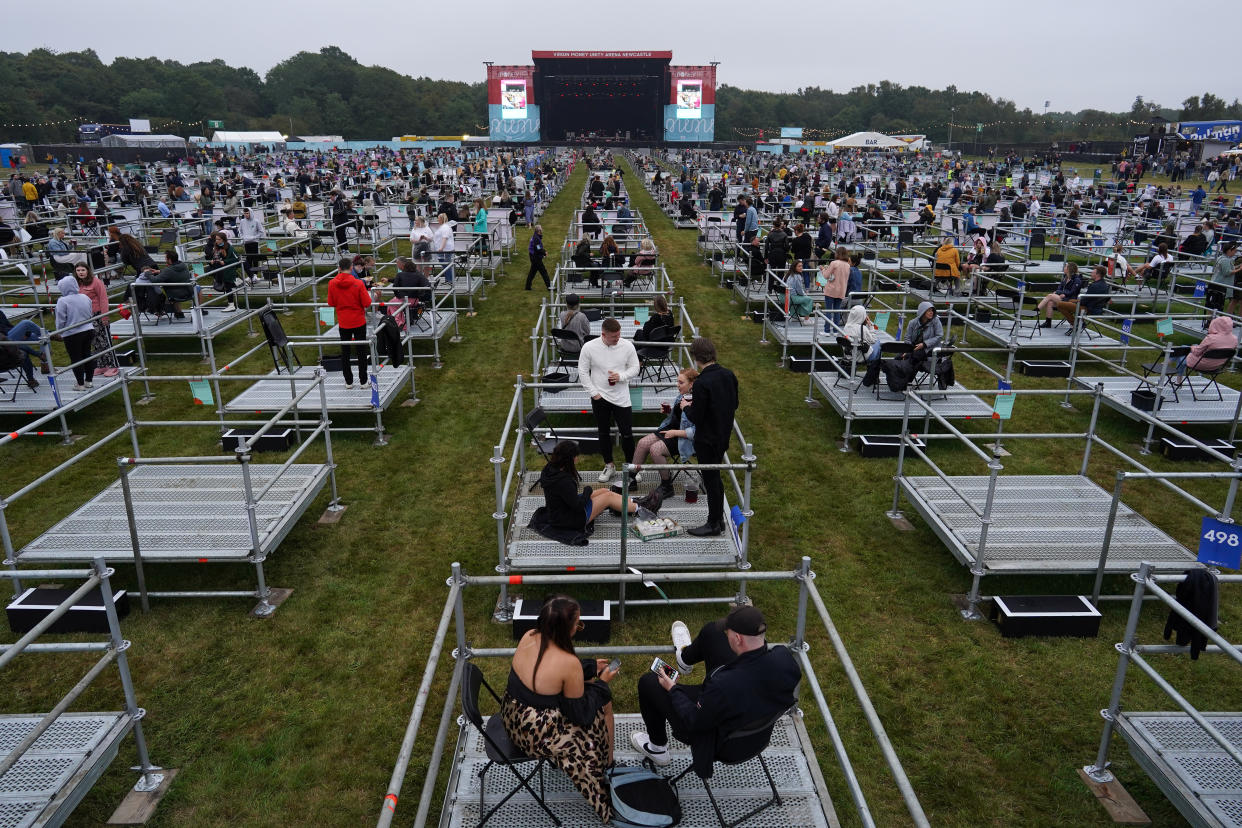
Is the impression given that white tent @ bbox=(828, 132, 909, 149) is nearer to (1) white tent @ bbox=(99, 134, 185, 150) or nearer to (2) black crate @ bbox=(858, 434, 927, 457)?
(2) black crate @ bbox=(858, 434, 927, 457)

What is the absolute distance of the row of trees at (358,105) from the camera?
99.1 meters

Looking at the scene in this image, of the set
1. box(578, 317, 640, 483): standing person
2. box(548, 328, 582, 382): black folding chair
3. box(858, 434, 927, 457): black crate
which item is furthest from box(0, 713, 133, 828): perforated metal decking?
box(858, 434, 927, 457): black crate

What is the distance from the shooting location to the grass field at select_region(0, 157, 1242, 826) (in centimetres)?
560

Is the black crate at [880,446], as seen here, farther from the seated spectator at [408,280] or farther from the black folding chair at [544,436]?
the seated spectator at [408,280]

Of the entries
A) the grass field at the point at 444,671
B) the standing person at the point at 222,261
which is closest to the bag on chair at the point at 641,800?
the grass field at the point at 444,671

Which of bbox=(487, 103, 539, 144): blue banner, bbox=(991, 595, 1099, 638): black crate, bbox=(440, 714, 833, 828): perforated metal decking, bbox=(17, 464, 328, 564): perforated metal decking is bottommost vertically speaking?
bbox=(991, 595, 1099, 638): black crate

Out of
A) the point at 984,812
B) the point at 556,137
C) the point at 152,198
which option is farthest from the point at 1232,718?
the point at 556,137

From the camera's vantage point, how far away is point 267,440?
Result: 10969mm

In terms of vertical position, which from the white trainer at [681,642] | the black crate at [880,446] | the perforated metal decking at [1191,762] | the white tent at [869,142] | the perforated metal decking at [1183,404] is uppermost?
the white tent at [869,142]

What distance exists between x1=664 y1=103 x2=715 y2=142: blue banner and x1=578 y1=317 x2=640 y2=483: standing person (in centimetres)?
7845

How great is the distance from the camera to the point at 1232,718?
17.8ft

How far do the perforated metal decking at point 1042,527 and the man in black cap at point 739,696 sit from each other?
393cm

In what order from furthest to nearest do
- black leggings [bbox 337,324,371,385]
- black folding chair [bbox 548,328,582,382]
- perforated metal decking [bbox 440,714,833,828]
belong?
black folding chair [bbox 548,328,582,382], black leggings [bbox 337,324,371,385], perforated metal decking [bbox 440,714,833,828]

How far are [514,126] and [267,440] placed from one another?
77.7m
